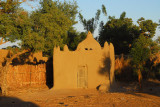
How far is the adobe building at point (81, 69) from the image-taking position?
1576 cm

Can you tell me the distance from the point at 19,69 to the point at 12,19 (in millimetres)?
4029

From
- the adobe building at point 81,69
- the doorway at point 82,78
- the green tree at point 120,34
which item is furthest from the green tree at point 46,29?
the green tree at point 120,34

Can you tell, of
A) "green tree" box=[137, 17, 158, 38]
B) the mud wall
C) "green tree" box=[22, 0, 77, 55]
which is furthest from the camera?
"green tree" box=[137, 17, 158, 38]

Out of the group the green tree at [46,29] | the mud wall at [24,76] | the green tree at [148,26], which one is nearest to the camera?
the green tree at [46,29]

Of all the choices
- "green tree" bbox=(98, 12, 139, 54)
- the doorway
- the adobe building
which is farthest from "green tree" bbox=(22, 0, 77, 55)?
"green tree" bbox=(98, 12, 139, 54)

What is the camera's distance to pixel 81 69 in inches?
631

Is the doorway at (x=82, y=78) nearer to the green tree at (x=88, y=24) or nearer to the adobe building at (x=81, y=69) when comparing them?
the adobe building at (x=81, y=69)

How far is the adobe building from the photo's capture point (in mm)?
15758

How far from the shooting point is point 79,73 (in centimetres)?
1596

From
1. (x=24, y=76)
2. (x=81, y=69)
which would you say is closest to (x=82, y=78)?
(x=81, y=69)

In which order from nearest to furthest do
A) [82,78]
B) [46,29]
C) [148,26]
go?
[82,78]
[46,29]
[148,26]

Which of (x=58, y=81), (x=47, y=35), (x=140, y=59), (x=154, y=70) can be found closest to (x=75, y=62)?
(x=58, y=81)

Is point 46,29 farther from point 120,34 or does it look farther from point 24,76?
point 120,34

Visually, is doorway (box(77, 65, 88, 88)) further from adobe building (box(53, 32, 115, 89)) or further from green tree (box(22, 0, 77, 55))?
green tree (box(22, 0, 77, 55))
